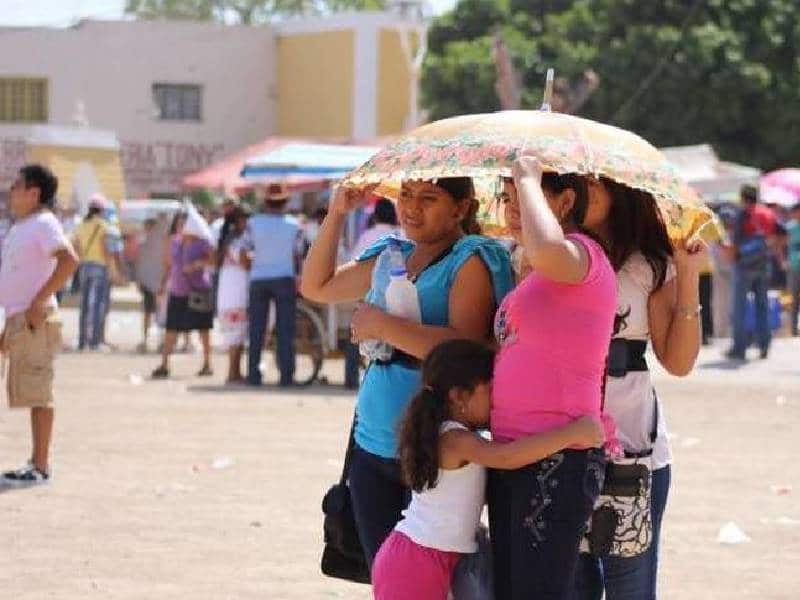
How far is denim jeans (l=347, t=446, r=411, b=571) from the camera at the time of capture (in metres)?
5.49

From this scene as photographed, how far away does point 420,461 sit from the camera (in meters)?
5.12

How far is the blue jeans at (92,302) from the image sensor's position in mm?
22172

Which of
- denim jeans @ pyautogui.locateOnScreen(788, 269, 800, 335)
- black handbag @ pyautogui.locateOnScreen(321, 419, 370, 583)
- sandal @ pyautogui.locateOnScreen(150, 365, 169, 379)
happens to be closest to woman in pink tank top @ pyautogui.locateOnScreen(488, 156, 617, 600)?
black handbag @ pyautogui.locateOnScreen(321, 419, 370, 583)

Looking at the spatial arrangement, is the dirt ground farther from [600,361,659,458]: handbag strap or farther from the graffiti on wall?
the graffiti on wall

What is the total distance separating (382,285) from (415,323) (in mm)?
223

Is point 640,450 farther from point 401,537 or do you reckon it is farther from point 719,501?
point 719,501

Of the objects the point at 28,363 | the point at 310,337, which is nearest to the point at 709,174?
the point at 310,337

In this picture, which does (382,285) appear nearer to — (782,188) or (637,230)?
(637,230)

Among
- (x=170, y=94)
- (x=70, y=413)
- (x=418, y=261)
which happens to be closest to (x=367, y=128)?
(x=170, y=94)

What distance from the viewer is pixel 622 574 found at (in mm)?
5402

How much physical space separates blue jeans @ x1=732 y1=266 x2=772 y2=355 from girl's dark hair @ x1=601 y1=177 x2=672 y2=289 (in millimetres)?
15038

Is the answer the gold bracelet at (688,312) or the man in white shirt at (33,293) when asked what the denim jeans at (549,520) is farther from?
the man in white shirt at (33,293)

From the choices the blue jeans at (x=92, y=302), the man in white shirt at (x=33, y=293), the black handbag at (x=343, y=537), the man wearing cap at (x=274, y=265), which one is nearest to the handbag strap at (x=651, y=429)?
the black handbag at (x=343, y=537)

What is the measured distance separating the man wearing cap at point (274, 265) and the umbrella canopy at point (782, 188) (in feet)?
34.7
